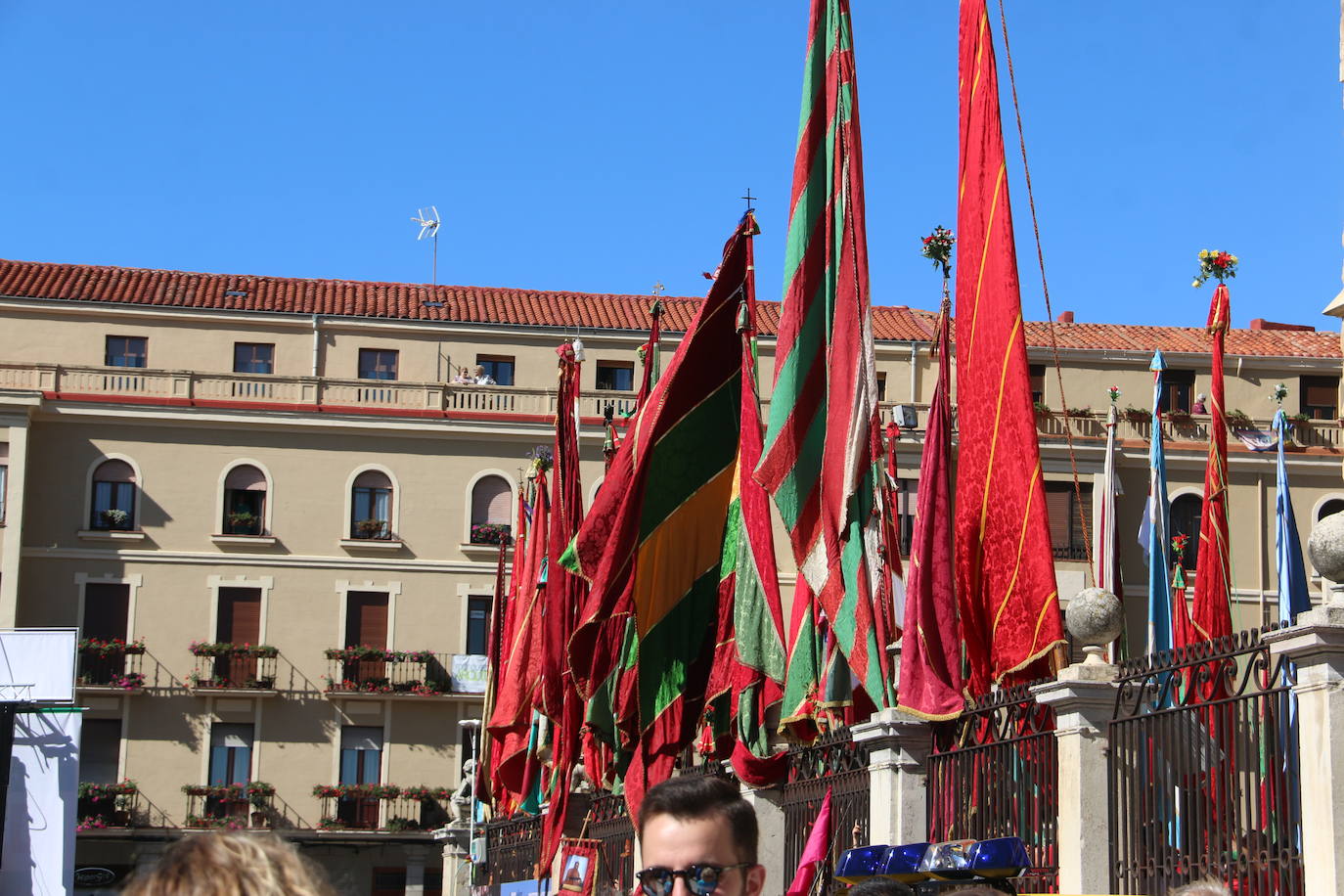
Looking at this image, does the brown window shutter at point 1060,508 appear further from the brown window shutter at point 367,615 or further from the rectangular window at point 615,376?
the brown window shutter at point 367,615

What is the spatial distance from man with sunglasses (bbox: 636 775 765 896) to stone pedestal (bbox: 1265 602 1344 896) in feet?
10.9

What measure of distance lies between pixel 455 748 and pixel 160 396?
30.7ft

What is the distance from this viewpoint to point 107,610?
125 ft

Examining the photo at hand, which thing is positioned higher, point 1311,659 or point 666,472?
point 666,472

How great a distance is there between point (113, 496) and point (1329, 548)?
113 feet

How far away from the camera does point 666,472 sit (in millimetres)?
12414

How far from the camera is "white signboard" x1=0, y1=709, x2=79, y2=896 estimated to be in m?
23.2

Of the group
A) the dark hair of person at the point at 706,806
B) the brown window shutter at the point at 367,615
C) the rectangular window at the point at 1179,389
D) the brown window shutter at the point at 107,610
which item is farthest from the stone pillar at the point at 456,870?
the dark hair of person at the point at 706,806

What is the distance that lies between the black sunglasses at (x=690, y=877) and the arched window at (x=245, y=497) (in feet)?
118

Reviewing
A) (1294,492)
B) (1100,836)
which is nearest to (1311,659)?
(1100,836)

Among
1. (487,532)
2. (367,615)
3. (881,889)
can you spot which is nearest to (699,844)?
(881,889)

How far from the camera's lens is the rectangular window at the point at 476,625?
1549 inches

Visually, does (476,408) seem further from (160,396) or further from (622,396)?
(160,396)

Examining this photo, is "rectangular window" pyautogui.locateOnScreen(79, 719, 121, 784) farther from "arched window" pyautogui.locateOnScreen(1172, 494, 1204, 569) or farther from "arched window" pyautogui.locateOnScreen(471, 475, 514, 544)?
"arched window" pyautogui.locateOnScreen(1172, 494, 1204, 569)
